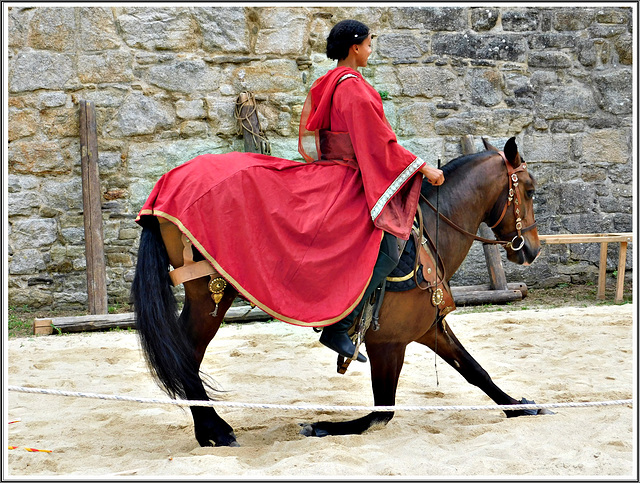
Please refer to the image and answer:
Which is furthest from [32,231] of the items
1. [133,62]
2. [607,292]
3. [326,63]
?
[607,292]

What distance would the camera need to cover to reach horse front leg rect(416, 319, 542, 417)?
363 centimetres

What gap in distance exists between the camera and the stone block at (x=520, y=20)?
7.05 metres

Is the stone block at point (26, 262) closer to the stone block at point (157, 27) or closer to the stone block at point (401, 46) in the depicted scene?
the stone block at point (157, 27)

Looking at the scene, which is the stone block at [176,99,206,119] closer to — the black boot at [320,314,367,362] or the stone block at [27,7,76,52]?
the stone block at [27,7,76,52]

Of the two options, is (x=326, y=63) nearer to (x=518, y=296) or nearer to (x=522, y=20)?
(x=522, y=20)

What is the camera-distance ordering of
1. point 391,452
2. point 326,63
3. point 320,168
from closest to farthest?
point 391,452
point 320,168
point 326,63

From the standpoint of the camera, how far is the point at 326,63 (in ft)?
22.1

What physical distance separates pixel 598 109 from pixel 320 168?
5.22 meters

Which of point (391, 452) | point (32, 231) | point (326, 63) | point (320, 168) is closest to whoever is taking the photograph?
point (391, 452)

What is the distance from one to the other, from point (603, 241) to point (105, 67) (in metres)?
5.20

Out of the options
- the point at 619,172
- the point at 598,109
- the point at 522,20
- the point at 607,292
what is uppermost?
the point at 522,20

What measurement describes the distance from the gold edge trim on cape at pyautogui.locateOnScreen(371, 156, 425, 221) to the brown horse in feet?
1.15

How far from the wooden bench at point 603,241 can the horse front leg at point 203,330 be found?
4.24 metres

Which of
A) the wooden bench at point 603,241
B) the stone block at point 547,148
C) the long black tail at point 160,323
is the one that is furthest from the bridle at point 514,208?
the stone block at point 547,148
